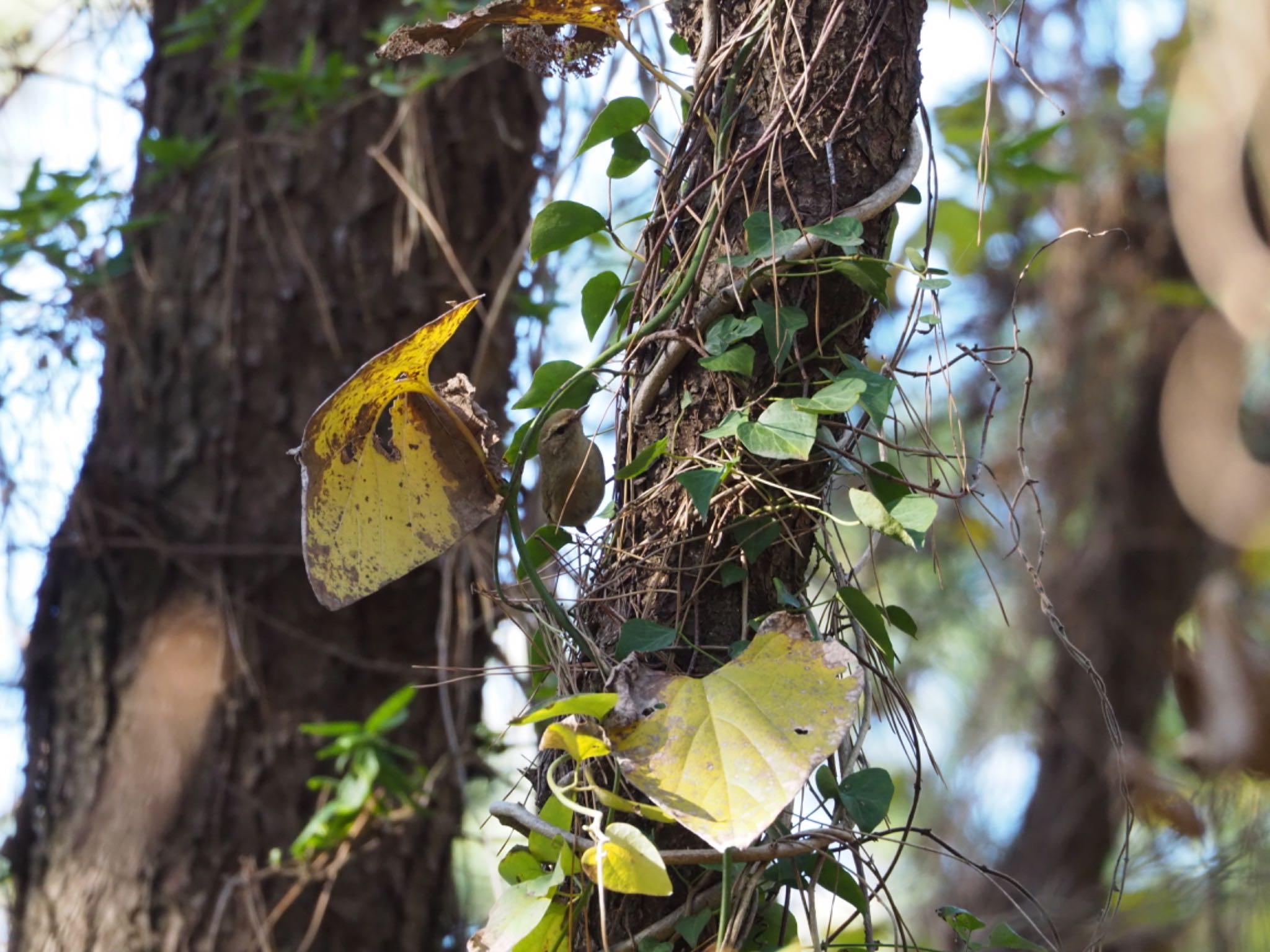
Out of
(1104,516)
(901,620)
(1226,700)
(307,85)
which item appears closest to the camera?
(901,620)

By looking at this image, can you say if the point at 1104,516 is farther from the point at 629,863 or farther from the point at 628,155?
the point at 629,863

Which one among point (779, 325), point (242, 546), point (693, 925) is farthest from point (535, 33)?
point (242, 546)

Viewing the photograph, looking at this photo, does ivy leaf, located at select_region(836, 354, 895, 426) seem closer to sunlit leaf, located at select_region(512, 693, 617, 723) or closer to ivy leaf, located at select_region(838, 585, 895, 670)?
ivy leaf, located at select_region(838, 585, 895, 670)

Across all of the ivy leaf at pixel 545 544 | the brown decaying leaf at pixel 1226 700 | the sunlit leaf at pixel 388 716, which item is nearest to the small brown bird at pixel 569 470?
the ivy leaf at pixel 545 544

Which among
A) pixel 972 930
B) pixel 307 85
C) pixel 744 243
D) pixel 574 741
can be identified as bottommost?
pixel 972 930

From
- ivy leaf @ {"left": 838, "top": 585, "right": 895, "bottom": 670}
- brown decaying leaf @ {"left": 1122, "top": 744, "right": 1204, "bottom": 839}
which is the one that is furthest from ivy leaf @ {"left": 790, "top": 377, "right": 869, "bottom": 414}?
brown decaying leaf @ {"left": 1122, "top": 744, "right": 1204, "bottom": 839}

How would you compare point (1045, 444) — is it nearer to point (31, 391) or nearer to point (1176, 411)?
point (1176, 411)

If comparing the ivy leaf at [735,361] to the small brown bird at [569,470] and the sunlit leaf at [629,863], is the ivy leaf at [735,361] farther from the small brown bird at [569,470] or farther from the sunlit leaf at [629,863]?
the sunlit leaf at [629,863]
